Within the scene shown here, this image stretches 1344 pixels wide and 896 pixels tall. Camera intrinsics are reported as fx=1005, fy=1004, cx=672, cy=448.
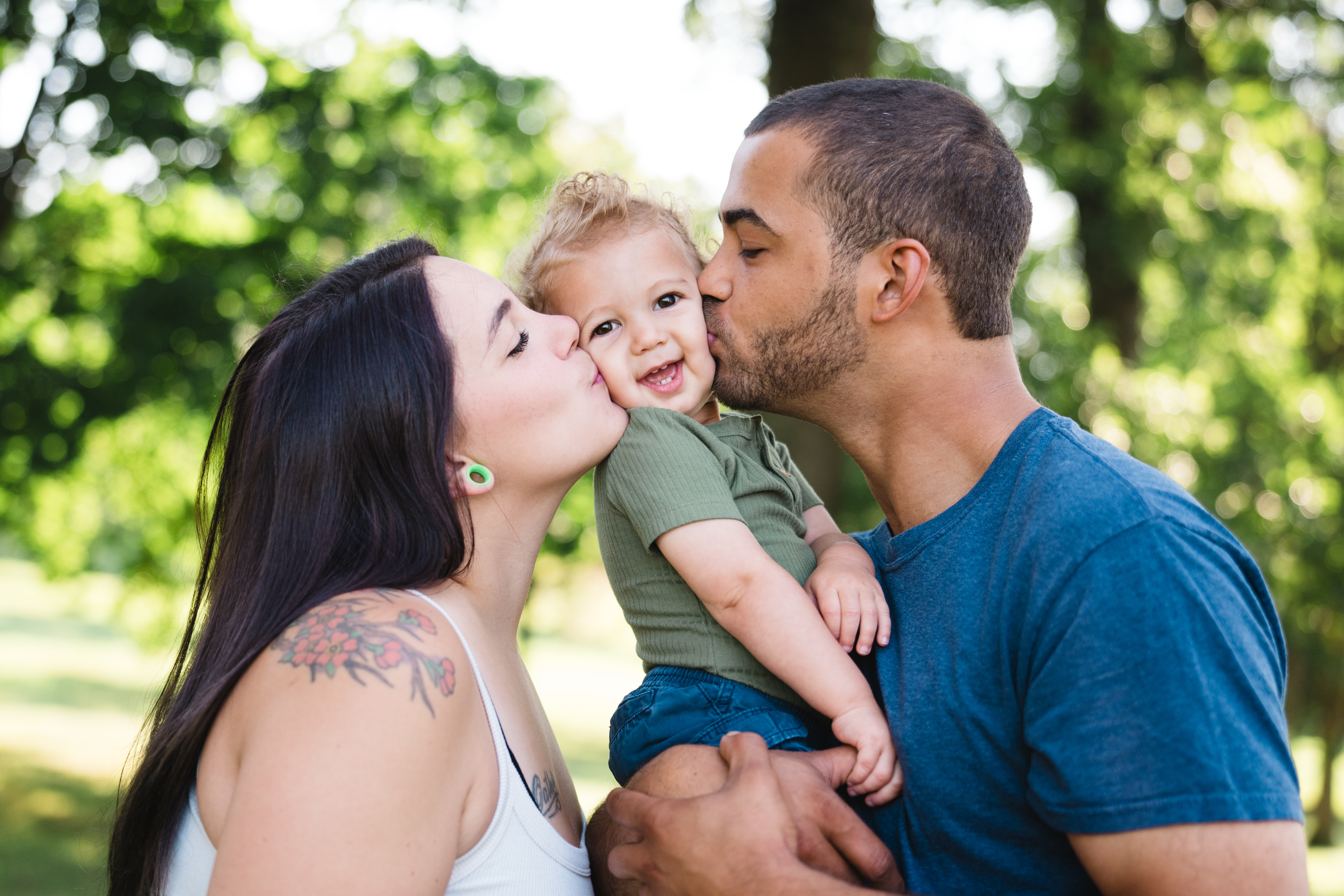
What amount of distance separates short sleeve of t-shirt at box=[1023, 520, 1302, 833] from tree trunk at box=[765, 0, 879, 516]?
4.41m

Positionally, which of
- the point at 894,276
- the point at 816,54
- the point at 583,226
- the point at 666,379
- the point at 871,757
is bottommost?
the point at 871,757

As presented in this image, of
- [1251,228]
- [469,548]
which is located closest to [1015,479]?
[469,548]

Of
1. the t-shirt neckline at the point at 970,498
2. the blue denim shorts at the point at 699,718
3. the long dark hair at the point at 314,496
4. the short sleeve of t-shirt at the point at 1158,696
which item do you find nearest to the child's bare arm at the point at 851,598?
the t-shirt neckline at the point at 970,498

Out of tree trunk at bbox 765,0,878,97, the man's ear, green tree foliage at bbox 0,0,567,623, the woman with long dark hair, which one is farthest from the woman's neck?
green tree foliage at bbox 0,0,567,623

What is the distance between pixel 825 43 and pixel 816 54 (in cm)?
9

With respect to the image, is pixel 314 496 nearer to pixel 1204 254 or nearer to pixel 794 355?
pixel 794 355

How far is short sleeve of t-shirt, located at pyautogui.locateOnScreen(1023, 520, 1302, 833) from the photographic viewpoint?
5.67 feet

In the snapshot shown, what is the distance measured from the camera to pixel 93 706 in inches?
770

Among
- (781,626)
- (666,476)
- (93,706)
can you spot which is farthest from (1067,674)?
(93,706)

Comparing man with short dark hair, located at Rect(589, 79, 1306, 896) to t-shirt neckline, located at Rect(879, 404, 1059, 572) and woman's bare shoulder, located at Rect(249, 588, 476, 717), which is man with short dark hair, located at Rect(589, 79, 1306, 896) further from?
woman's bare shoulder, located at Rect(249, 588, 476, 717)

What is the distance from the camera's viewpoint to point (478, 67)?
1145 centimetres

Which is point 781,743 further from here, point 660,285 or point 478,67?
point 478,67

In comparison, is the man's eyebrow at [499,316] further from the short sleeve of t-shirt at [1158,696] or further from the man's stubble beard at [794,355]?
the short sleeve of t-shirt at [1158,696]

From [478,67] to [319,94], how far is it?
2.31 m
